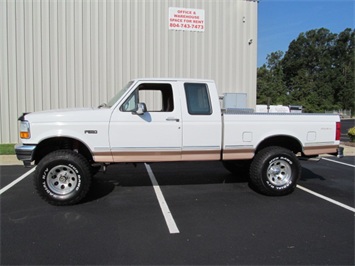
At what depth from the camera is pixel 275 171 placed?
6.11 meters

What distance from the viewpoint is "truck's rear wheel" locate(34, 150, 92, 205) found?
531 cm

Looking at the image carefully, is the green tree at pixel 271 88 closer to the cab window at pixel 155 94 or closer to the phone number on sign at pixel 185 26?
the phone number on sign at pixel 185 26

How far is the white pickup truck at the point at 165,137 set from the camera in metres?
5.36

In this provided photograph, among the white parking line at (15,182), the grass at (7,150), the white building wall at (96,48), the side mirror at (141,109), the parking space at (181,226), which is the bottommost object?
the parking space at (181,226)

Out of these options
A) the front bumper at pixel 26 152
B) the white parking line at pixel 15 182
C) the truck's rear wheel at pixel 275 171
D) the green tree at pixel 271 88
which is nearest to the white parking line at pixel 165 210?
the truck's rear wheel at pixel 275 171

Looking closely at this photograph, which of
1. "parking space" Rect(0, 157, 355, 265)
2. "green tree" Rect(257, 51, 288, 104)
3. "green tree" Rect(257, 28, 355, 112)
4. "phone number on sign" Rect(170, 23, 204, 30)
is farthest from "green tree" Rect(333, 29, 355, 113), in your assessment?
"parking space" Rect(0, 157, 355, 265)

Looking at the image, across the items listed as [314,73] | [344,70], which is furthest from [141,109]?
[314,73]

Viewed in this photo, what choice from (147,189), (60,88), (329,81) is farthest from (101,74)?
(329,81)

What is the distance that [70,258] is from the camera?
11.8 feet

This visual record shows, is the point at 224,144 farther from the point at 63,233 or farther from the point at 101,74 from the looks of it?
the point at 101,74

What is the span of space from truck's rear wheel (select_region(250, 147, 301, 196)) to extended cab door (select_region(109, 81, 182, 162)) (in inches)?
59.1

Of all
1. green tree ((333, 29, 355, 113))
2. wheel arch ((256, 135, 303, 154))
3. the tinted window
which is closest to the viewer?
the tinted window

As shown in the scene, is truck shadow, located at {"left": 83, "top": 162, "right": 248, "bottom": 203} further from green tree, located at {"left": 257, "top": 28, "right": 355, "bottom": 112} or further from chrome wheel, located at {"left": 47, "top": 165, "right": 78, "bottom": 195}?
green tree, located at {"left": 257, "top": 28, "right": 355, "bottom": 112}

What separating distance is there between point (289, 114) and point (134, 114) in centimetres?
295
